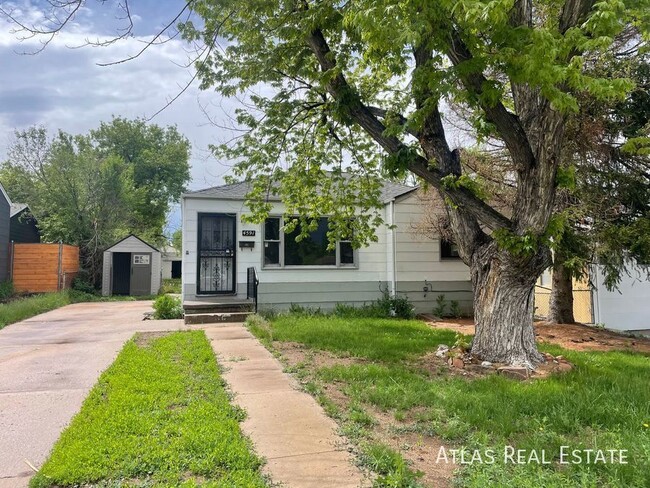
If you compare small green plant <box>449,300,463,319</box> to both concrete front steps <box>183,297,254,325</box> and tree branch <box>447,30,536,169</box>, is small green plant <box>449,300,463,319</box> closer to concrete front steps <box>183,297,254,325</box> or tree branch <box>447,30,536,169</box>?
concrete front steps <box>183,297,254,325</box>

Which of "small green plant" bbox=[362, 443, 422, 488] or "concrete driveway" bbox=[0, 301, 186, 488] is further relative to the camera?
"concrete driveway" bbox=[0, 301, 186, 488]

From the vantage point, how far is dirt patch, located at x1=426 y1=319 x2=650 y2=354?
23.5ft

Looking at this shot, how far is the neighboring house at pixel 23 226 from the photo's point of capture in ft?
53.6

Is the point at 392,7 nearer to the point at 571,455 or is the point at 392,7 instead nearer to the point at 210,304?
the point at 571,455

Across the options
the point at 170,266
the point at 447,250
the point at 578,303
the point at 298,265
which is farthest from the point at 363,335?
the point at 170,266

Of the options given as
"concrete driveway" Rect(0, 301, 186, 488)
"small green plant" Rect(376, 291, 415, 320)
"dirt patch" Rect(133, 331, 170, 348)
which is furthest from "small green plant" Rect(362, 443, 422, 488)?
"small green plant" Rect(376, 291, 415, 320)

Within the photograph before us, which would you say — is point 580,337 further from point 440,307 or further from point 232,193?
point 232,193

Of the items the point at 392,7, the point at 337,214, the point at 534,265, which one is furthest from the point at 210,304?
the point at 392,7

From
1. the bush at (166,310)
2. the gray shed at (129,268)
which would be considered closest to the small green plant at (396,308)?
the bush at (166,310)

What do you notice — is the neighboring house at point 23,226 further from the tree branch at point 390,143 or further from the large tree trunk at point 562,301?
the large tree trunk at point 562,301

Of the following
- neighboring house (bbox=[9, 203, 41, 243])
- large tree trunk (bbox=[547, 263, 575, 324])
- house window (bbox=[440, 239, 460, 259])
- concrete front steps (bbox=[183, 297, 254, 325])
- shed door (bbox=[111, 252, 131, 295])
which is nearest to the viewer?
concrete front steps (bbox=[183, 297, 254, 325])

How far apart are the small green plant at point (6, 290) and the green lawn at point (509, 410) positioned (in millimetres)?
13263

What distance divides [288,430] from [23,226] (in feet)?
63.3

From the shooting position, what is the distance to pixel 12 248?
15.1 meters
